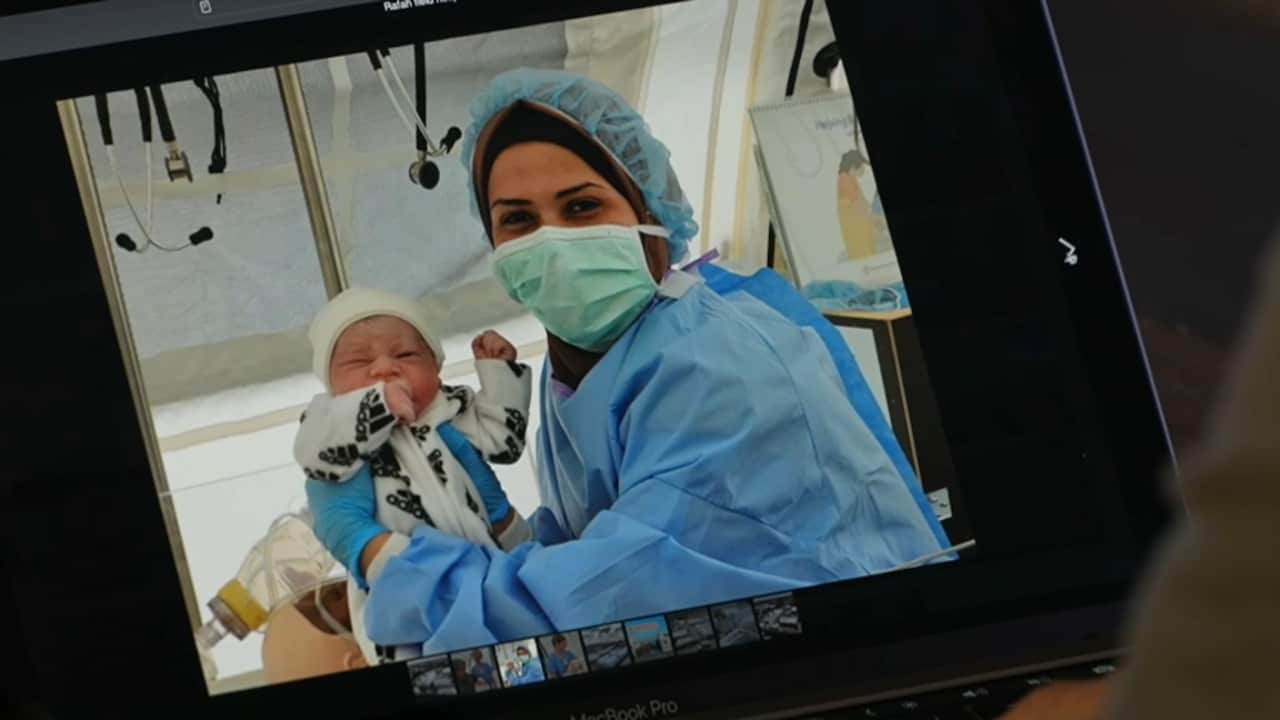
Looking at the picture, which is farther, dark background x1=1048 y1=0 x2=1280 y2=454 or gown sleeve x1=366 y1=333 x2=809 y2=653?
dark background x1=1048 y1=0 x2=1280 y2=454

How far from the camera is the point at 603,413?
2.40 ft

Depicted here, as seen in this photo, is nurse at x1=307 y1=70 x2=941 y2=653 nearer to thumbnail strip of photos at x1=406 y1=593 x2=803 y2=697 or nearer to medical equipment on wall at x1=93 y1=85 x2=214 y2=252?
thumbnail strip of photos at x1=406 y1=593 x2=803 y2=697

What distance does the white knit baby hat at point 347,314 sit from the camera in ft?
2.33

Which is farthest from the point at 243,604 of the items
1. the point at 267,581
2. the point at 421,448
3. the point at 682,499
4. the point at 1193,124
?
the point at 1193,124

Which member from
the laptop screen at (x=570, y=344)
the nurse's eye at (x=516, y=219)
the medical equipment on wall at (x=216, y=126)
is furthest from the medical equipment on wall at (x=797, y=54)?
the medical equipment on wall at (x=216, y=126)

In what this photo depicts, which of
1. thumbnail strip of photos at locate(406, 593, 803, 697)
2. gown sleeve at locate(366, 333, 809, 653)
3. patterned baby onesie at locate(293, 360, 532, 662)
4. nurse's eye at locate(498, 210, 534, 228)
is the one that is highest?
nurse's eye at locate(498, 210, 534, 228)

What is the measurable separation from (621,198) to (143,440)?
284 millimetres

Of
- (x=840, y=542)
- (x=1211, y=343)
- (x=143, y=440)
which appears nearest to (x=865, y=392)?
(x=840, y=542)

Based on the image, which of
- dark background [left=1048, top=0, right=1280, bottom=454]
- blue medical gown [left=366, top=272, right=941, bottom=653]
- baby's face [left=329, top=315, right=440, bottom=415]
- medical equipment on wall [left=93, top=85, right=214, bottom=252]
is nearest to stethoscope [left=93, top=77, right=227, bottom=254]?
medical equipment on wall [left=93, top=85, right=214, bottom=252]

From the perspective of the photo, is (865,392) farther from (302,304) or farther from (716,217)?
(302,304)

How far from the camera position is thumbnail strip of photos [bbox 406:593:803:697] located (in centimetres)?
71

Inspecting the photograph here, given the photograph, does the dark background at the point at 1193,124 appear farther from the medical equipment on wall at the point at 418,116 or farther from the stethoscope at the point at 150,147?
the stethoscope at the point at 150,147

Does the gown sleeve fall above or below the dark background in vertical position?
below

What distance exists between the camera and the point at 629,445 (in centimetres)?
73
